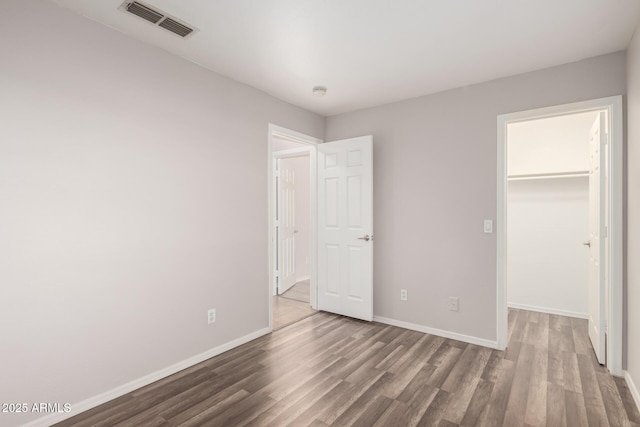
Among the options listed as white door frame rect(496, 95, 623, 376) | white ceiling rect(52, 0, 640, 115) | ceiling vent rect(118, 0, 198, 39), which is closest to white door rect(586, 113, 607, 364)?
white door frame rect(496, 95, 623, 376)

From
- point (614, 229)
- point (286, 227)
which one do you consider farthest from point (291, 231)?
point (614, 229)

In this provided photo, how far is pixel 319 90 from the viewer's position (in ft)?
10.9

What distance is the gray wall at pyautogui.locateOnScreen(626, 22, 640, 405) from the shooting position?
2.14 m

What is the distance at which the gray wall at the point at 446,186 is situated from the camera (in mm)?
2869

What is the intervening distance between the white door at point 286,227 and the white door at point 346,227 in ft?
4.00

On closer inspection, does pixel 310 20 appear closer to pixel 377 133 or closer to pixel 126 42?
pixel 126 42

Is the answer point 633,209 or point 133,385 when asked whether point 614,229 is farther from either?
point 133,385

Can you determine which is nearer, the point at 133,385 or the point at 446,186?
the point at 133,385

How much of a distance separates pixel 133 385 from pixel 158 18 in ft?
8.34

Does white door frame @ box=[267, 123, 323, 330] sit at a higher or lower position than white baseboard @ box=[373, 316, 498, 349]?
higher

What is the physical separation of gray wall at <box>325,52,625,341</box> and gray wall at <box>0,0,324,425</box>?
66.2 inches

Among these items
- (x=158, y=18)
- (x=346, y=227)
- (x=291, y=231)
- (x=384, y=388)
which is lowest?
(x=384, y=388)

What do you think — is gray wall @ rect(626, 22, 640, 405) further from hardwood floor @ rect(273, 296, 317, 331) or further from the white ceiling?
hardwood floor @ rect(273, 296, 317, 331)

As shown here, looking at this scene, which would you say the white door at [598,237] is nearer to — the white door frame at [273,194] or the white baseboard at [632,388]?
the white baseboard at [632,388]
